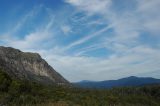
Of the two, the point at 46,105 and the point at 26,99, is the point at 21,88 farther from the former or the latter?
the point at 46,105

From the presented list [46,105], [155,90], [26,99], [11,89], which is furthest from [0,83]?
[155,90]

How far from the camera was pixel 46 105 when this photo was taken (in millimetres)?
51531

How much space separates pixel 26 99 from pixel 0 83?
1751cm

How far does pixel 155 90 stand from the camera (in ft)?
650

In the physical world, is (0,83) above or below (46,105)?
above

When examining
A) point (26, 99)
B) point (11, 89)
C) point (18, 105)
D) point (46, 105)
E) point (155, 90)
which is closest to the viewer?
point (18, 105)

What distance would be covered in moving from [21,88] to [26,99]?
746 inches

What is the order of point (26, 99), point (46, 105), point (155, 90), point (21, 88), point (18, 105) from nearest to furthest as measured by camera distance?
point (18, 105), point (46, 105), point (26, 99), point (21, 88), point (155, 90)

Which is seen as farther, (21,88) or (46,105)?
(21,88)

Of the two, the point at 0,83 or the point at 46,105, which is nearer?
the point at 46,105

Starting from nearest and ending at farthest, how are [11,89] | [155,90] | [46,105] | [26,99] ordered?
[46,105] < [26,99] < [11,89] < [155,90]

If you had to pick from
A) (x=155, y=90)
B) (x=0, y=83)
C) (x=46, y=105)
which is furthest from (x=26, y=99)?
(x=155, y=90)

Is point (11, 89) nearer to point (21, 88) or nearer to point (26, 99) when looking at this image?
point (21, 88)

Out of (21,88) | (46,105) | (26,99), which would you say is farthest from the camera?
(21,88)
